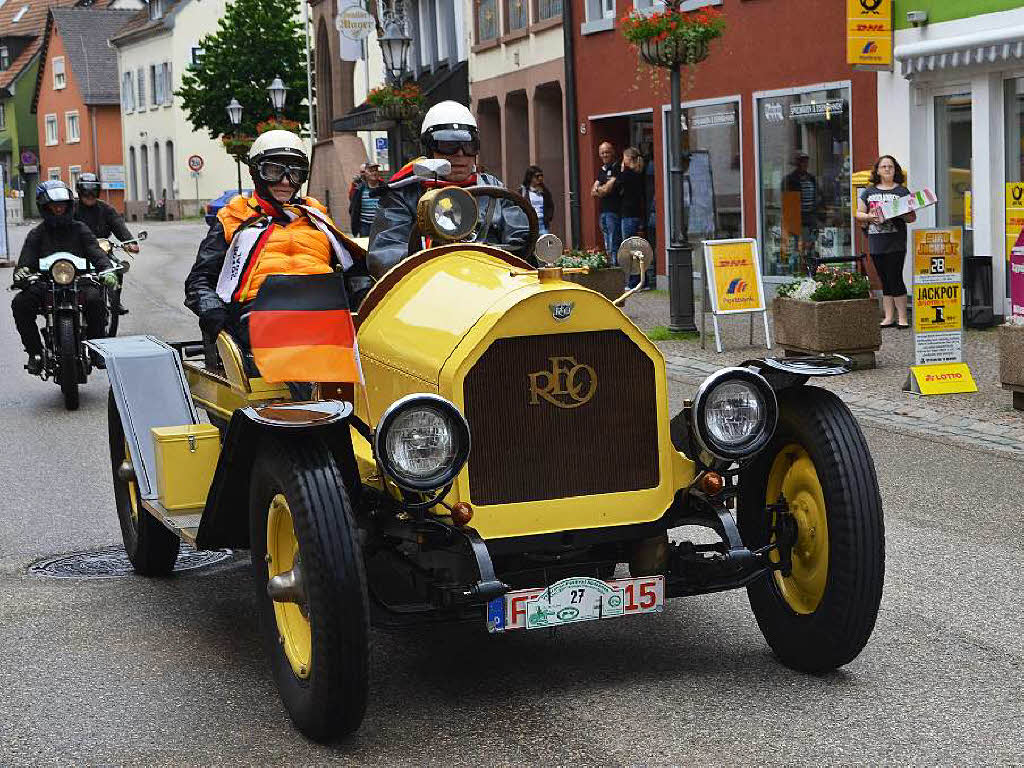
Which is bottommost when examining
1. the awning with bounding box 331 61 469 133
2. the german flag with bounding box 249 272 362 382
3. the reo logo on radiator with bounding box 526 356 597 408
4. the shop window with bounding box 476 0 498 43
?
the reo logo on radiator with bounding box 526 356 597 408

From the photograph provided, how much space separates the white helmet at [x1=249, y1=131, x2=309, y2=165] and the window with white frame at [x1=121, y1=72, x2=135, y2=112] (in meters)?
72.5

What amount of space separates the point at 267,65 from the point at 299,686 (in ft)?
177

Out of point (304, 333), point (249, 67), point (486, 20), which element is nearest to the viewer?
point (304, 333)

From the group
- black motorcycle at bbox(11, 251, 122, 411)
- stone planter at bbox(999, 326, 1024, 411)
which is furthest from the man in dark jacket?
stone planter at bbox(999, 326, 1024, 411)

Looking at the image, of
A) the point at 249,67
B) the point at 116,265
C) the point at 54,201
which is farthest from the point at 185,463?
the point at 249,67

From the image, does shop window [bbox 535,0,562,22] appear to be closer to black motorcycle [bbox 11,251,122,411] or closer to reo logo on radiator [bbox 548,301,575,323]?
black motorcycle [bbox 11,251,122,411]

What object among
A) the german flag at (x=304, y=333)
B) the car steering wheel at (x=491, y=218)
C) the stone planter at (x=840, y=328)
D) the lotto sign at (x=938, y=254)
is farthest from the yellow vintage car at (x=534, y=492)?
the stone planter at (x=840, y=328)

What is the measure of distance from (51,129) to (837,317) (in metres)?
81.7

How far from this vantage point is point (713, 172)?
71.6ft

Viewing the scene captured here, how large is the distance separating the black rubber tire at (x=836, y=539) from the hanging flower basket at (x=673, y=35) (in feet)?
38.3

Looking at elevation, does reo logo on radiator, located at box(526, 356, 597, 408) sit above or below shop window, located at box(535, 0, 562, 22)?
below

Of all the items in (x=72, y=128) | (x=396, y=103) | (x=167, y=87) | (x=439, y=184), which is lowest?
(x=439, y=184)

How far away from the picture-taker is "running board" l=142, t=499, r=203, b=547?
19.1ft

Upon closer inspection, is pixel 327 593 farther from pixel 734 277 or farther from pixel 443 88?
pixel 443 88
